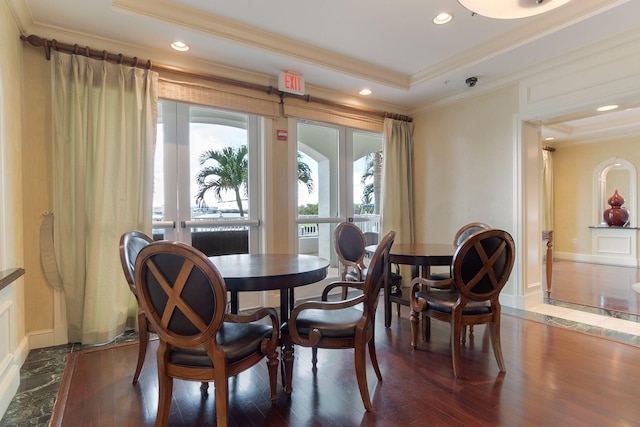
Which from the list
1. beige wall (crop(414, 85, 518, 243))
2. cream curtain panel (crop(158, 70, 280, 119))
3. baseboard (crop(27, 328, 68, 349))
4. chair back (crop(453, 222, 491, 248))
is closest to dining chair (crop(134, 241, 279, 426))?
baseboard (crop(27, 328, 68, 349))

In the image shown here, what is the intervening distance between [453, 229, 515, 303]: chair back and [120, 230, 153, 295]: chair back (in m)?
1.94

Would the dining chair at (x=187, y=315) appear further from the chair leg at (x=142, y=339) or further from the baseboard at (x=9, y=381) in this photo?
the baseboard at (x=9, y=381)

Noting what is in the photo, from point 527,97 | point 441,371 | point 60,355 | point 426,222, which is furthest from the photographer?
point 426,222

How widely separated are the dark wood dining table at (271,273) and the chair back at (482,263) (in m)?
0.87

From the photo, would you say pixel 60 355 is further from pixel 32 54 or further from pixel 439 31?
pixel 439 31

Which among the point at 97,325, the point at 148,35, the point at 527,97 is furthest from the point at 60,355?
the point at 527,97

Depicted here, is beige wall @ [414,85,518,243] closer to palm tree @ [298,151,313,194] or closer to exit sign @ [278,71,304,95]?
palm tree @ [298,151,313,194]

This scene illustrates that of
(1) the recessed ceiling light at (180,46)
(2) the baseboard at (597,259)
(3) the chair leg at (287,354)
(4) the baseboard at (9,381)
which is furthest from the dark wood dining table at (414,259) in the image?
(2) the baseboard at (597,259)

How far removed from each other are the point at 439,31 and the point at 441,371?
9.38ft

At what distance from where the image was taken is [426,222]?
483cm

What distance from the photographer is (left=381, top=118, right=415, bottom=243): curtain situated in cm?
460

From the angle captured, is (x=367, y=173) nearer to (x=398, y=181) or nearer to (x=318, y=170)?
(x=398, y=181)

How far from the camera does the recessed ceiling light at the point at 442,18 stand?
9.16 ft

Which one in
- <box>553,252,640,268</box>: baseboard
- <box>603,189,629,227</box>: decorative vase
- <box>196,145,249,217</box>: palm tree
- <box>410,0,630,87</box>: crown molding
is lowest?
<box>553,252,640,268</box>: baseboard
